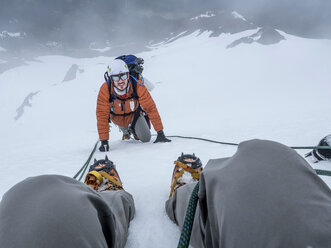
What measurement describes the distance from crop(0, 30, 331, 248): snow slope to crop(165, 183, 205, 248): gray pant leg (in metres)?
0.07

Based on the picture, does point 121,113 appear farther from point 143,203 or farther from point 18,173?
point 143,203

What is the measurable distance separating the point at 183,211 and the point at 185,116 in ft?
25.5

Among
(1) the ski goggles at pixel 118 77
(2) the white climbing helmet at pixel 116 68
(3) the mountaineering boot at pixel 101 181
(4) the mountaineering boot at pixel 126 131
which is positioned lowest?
(4) the mountaineering boot at pixel 126 131

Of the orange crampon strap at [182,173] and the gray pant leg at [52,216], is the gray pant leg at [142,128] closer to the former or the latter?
the orange crampon strap at [182,173]

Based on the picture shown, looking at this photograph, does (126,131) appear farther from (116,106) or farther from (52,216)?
(52,216)

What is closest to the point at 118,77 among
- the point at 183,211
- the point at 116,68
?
the point at 116,68

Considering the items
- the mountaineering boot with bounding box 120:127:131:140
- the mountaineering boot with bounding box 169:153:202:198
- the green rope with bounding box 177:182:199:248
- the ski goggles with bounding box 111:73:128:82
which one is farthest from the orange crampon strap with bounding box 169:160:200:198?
the mountaineering boot with bounding box 120:127:131:140

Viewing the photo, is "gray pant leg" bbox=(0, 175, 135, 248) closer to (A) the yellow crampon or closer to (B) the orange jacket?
(A) the yellow crampon

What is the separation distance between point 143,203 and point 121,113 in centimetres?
228

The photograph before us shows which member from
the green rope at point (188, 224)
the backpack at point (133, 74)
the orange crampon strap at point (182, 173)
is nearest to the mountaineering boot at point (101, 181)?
the orange crampon strap at point (182, 173)

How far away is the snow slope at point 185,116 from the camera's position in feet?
6.47

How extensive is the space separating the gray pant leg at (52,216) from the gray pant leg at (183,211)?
31cm

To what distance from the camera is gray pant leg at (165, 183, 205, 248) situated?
0.81 metres

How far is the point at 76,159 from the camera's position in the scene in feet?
9.34
